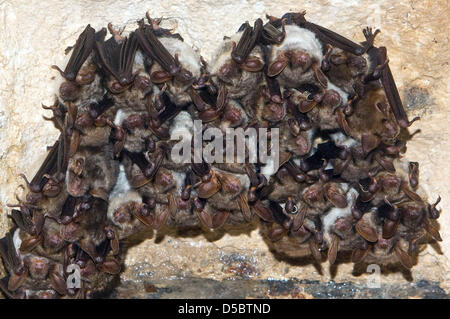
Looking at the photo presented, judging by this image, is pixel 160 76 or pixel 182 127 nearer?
pixel 160 76

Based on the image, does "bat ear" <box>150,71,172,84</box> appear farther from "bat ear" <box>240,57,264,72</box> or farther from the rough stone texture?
the rough stone texture

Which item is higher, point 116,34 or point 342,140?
point 116,34

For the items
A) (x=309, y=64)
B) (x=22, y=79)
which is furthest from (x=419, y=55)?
(x=22, y=79)

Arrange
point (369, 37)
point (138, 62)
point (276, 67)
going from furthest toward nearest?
point (138, 62)
point (369, 37)
point (276, 67)

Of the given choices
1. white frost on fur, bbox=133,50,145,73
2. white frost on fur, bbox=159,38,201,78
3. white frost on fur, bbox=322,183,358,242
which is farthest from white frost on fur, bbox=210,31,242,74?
white frost on fur, bbox=322,183,358,242

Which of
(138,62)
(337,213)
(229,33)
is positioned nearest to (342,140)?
(337,213)

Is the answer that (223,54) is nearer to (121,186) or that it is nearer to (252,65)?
(252,65)
